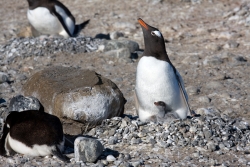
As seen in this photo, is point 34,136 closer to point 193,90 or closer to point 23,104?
point 23,104

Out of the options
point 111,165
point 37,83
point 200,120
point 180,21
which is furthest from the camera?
point 180,21

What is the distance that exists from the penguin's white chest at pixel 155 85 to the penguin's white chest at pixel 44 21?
4979 millimetres

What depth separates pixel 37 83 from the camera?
6207 mm

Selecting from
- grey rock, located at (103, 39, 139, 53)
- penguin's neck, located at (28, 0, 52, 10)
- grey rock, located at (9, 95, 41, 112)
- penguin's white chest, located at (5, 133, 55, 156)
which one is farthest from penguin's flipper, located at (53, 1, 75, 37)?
penguin's white chest, located at (5, 133, 55, 156)

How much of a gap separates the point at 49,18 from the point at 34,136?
238 inches

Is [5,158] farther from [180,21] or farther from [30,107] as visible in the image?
[180,21]

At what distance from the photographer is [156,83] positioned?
232 inches

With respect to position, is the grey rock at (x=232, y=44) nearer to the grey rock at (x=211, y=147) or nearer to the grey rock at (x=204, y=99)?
the grey rock at (x=204, y=99)

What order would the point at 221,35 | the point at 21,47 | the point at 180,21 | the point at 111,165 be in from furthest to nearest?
the point at 180,21 < the point at 221,35 < the point at 21,47 < the point at 111,165

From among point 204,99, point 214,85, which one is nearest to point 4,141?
point 204,99

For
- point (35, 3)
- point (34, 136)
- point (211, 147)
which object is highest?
point (34, 136)

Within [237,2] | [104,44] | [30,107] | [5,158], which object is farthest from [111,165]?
[237,2]

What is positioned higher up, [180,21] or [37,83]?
[37,83]

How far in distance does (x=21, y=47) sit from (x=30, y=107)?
12.6 ft
